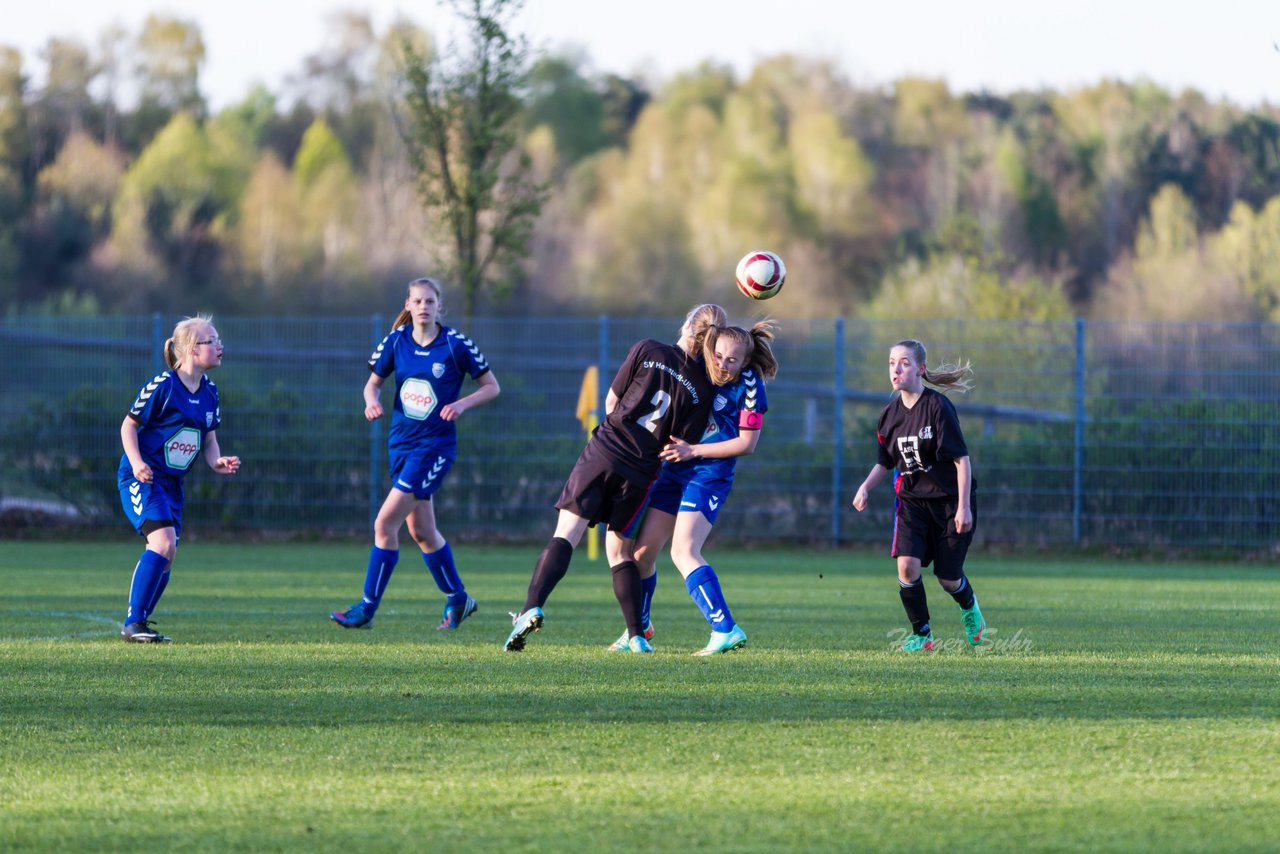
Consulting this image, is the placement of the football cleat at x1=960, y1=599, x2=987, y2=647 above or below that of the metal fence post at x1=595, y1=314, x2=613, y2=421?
below

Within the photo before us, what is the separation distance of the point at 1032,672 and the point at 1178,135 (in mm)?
64118

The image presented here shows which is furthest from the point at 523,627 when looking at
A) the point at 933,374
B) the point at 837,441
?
the point at 837,441

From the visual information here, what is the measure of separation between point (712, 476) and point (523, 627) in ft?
3.84

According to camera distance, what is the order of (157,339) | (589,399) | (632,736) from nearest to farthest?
(632,736)
(589,399)
(157,339)

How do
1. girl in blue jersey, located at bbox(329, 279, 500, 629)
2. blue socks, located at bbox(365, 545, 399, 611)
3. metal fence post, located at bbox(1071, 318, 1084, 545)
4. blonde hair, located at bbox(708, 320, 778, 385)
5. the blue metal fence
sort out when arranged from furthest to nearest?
1. metal fence post, located at bbox(1071, 318, 1084, 545)
2. the blue metal fence
3. girl in blue jersey, located at bbox(329, 279, 500, 629)
4. blue socks, located at bbox(365, 545, 399, 611)
5. blonde hair, located at bbox(708, 320, 778, 385)

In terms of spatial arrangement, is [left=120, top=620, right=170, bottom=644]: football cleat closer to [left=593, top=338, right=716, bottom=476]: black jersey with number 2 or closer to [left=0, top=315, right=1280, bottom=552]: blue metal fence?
[left=593, top=338, right=716, bottom=476]: black jersey with number 2

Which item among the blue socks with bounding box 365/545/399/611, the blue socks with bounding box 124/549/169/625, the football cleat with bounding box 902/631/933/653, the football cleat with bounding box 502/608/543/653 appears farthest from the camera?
the blue socks with bounding box 365/545/399/611

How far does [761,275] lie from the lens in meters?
8.93

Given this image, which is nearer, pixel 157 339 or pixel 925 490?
pixel 925 490

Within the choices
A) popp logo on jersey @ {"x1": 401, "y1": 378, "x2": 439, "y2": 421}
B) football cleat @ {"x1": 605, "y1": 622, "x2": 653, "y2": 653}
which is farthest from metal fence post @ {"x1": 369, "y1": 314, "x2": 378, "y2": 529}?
football cleat @ {"x1": 605, "y1": 622, "x2": 653, "y2": 653}

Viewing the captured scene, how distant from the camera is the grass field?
423 centimetres

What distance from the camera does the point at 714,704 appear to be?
20.1 ft

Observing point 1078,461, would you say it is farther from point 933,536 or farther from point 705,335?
point 705,335

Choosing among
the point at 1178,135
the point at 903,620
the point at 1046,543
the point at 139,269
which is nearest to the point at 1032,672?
the point at 903,620
